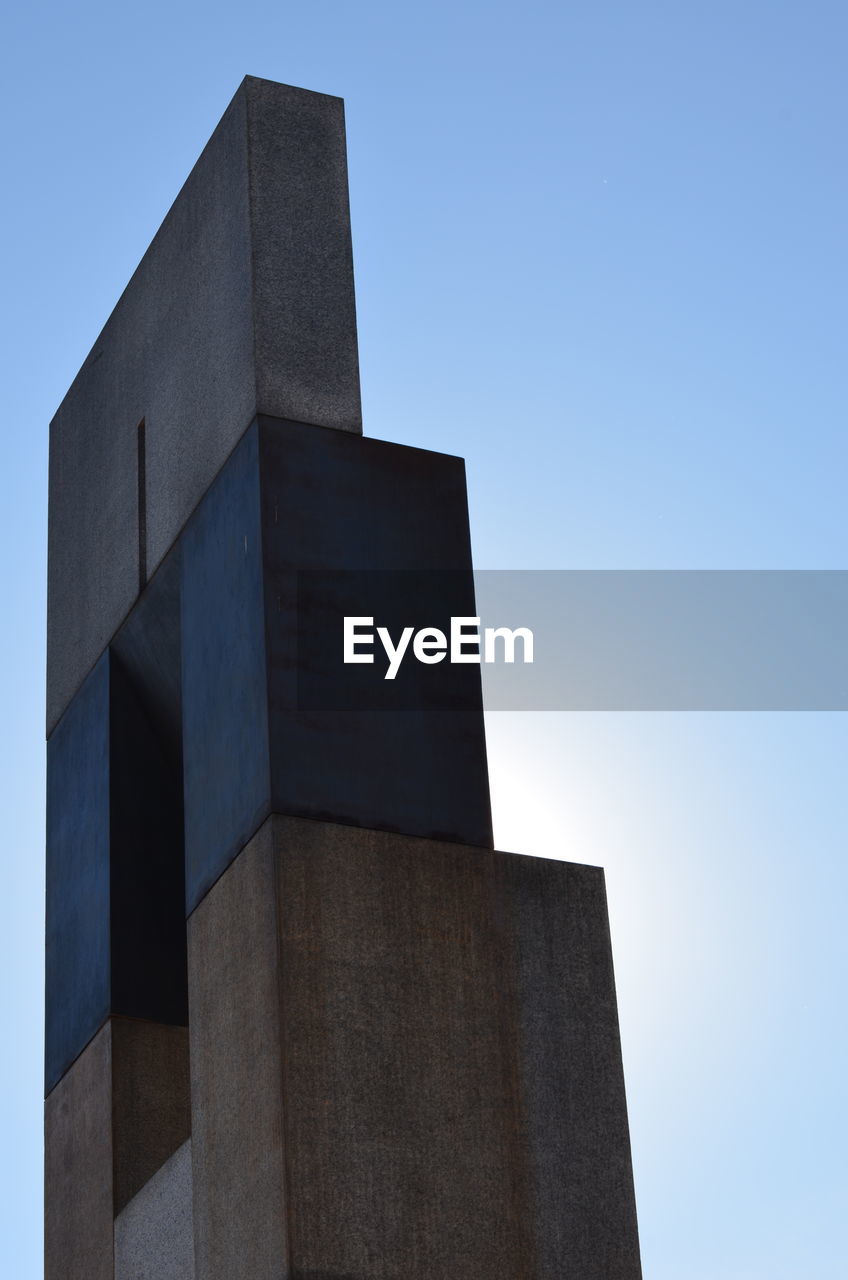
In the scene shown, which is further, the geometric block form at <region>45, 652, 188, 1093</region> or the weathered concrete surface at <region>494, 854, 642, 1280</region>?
the geometric block form at <region>45, 652, 188, 1093</region>

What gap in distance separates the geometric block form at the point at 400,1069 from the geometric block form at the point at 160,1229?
0.55 meters

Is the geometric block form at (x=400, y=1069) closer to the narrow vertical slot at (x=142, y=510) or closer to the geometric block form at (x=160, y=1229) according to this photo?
the geometric block form at (x=160, y=1229)

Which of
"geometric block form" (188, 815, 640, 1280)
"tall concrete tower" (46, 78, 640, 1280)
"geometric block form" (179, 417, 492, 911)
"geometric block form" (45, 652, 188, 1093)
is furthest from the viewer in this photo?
"geometric block form" (45, 652, 188, 1093)

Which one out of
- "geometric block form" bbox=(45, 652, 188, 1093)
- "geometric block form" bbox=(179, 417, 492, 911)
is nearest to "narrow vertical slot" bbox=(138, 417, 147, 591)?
"geometric block form" bbox=(45, 652, 188, 1093)

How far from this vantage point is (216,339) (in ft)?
40.2

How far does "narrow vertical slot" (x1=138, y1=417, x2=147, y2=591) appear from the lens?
13180 mm

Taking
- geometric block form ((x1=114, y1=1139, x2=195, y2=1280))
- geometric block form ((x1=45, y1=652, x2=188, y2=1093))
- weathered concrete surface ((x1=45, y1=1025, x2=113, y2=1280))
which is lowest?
geometric block form ((x1=114, y1=1139, x2=195, y2=1280))

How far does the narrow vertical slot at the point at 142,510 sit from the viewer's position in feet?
43.2

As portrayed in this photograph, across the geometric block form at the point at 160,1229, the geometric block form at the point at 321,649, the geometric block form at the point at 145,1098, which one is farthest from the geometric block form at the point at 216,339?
the geometric block form at the point at 160,1229

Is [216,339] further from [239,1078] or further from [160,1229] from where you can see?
[160,1229]

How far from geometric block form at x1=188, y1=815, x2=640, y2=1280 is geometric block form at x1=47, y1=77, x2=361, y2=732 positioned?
2.66 metres

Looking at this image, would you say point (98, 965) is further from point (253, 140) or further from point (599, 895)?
point (253, 140)

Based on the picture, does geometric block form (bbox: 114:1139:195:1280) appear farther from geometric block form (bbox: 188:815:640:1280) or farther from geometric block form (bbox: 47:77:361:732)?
geometric block form (bbox: 47:77:361:732)

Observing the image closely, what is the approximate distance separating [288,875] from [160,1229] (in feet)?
7.81
